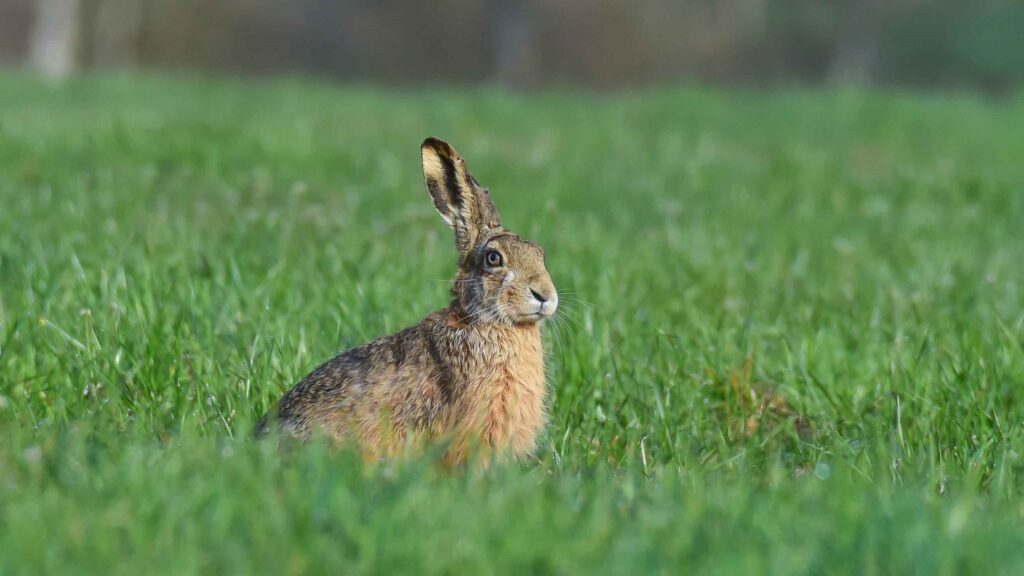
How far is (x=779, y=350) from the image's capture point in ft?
17.3

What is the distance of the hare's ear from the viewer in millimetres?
4129

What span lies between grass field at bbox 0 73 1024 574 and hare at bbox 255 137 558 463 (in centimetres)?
20

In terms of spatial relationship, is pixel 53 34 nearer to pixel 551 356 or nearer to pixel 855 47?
pixel 855 47

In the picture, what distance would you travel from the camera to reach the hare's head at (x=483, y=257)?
3.97 meters

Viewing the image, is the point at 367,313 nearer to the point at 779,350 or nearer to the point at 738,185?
the point at 779,350

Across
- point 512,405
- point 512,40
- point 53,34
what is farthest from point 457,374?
point 53,34

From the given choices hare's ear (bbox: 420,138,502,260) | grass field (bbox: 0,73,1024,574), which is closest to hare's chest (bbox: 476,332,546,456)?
grass field (bbox: 0,73,1024,574)

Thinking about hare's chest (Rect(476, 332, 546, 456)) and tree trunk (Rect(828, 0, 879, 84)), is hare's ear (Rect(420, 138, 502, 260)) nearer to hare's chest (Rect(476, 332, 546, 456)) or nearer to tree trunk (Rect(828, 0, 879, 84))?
hare's chest (Rect(476, 332, 546, 456))

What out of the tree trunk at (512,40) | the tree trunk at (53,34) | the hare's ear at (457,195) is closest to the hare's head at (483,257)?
the hare's ear at (457,195)

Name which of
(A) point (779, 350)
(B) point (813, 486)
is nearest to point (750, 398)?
(A) point (779, 350)

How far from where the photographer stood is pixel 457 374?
3910 mm

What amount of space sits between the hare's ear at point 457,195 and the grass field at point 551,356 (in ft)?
1.38

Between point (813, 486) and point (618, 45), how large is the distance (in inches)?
1453

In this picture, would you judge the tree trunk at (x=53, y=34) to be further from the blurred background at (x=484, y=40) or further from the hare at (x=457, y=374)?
the hare at (x=457, y=374)
